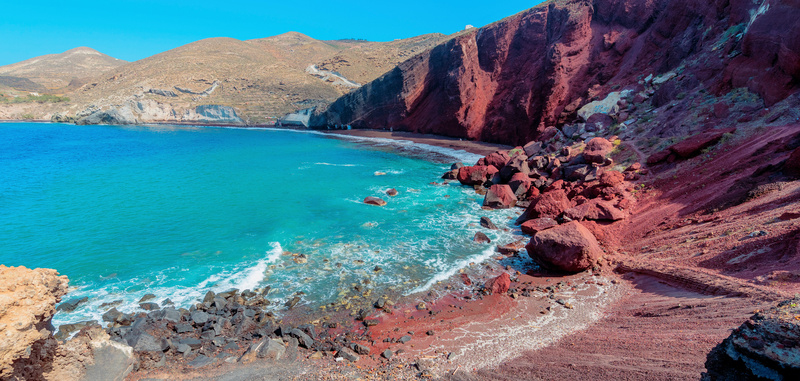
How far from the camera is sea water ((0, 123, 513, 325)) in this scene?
40.7 ft

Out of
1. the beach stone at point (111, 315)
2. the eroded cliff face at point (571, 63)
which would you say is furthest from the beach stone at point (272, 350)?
the eroded cliff face at point (571, 63)

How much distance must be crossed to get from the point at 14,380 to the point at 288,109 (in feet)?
280

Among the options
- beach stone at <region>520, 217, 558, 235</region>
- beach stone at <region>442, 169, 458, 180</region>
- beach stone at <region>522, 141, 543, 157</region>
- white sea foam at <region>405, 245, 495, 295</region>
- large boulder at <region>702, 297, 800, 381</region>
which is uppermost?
beach stone at <region>522, 141, 543, 157</region>

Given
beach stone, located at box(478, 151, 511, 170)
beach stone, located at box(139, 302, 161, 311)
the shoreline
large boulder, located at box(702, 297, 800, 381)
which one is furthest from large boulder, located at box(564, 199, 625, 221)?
the shoreline

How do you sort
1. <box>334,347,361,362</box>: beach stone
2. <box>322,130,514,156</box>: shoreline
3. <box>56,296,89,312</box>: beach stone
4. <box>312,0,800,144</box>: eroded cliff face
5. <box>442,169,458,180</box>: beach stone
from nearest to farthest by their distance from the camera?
<box>334,347,361,362</box>: beach stone
<box>56,296,89,312</box>: beach stone
<box>312,0,800,144</box>: eroded cliff face
<box>442,169,458,180</box>: beach stone
<box>322,130,514,156</box>: shoreline

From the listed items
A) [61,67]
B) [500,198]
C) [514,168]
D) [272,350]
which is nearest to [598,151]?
[514,168]

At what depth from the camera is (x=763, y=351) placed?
361cm

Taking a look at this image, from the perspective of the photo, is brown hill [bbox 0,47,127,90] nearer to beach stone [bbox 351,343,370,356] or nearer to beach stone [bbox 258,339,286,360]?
beach stone [bbox 258,339,286,360]

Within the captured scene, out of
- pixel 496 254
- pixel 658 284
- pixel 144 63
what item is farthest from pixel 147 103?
pixel 658 284

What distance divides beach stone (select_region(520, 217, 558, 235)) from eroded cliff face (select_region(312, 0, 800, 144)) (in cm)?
1132

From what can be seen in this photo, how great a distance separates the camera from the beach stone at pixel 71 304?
34.8 feet

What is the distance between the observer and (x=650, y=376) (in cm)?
542

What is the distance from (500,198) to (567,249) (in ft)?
31.0

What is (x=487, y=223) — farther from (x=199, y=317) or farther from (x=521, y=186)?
(x=199, y=317)
